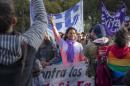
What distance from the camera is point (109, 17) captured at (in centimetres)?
1361

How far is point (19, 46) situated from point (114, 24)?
10106mm

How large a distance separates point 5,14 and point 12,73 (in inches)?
13.3

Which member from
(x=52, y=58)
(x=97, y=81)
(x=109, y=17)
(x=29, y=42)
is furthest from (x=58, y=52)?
(x=29, y=42)

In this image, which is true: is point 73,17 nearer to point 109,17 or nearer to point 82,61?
point 109,17

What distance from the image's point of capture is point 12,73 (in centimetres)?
290

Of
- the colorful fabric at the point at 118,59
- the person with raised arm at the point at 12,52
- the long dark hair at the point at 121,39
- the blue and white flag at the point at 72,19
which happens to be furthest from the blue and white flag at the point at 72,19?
the person with raised arm at the point at 12,52

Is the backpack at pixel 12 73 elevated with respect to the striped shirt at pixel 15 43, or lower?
lower

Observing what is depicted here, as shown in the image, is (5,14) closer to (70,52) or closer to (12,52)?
(12,52)

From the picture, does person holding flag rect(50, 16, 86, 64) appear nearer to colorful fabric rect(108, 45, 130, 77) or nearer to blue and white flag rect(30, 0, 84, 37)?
colorful fabric rect(108, 45, 130, 77)

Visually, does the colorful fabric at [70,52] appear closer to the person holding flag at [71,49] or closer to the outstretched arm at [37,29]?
the person holding flag at [71,49]

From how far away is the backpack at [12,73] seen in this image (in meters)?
→ 2.89

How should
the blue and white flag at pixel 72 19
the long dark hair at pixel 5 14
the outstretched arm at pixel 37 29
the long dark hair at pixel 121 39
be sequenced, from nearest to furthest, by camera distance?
the long dark hair at pixel 5 14 → the outstretched arm at pixel 37 29 → the long dark hair at pixel 121 39 → the blue and white flag at pixel 72 19

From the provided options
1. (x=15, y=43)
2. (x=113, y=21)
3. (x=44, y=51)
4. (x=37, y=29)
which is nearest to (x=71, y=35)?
(x=44, y=51)

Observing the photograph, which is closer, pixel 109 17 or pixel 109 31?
pixel 109 31
